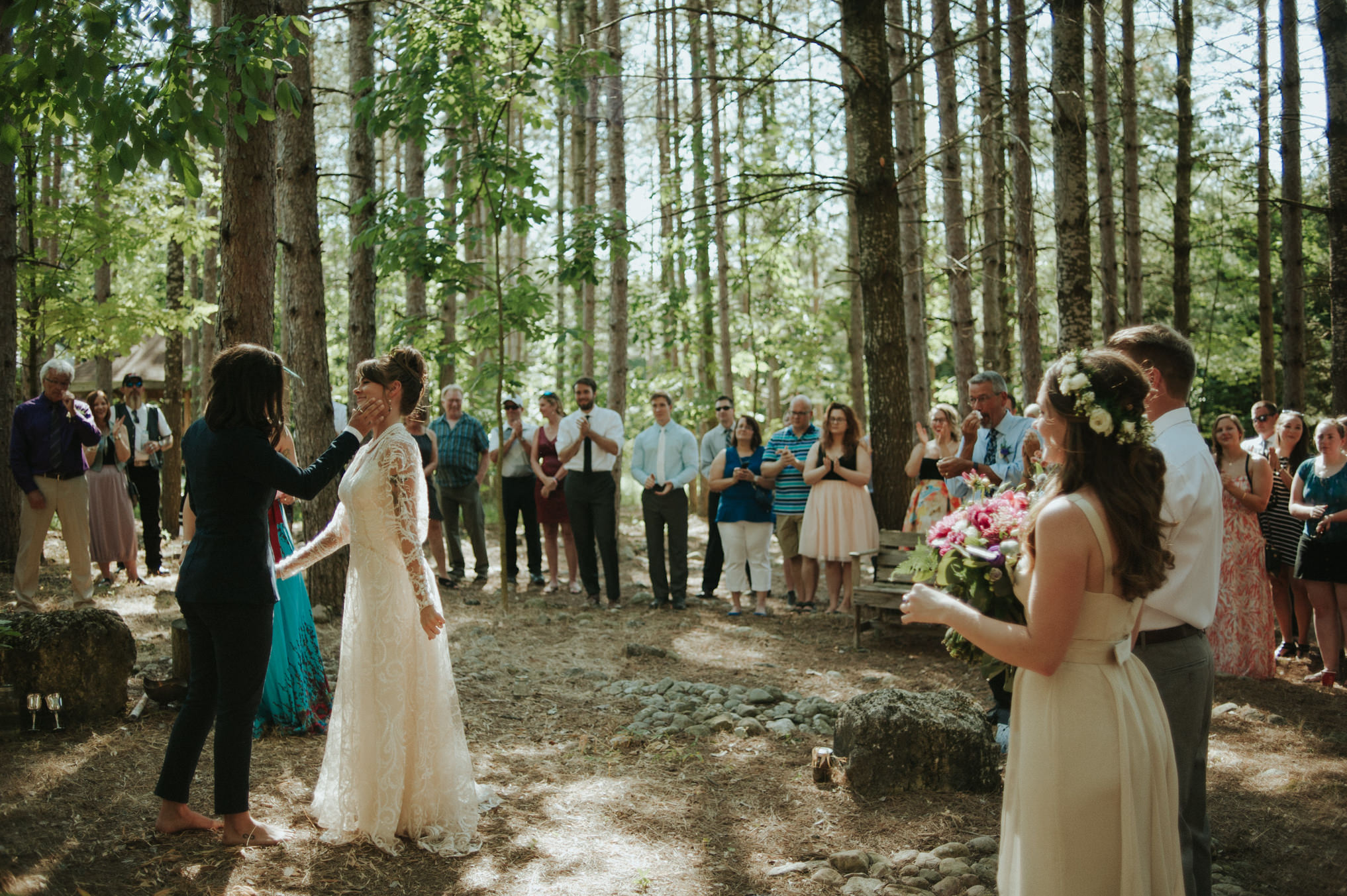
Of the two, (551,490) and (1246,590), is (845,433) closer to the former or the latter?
(551,490)

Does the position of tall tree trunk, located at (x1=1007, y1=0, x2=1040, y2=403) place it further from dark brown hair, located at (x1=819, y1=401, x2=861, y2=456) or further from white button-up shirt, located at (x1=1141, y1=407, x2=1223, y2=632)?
white button-up shirt, located at (x1=1141, y1=407, x2=1223, y2=632)

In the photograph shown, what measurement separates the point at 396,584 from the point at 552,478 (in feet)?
21.3

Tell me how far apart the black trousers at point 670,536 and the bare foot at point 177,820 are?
20.2 ft

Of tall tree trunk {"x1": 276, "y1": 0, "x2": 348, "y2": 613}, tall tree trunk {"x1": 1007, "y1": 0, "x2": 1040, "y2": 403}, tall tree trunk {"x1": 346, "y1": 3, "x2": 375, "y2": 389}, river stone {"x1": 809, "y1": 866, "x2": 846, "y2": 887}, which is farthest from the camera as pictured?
tall tree trunk {"x1": 1007, "y1": 0, "x2": 1040, "y2": 403}

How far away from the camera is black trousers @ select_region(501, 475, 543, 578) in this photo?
35.9 ft

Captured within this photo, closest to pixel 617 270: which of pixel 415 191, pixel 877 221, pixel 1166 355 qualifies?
pixel 415 191

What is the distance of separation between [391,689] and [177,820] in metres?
1.05

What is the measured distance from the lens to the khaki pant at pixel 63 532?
8.22m

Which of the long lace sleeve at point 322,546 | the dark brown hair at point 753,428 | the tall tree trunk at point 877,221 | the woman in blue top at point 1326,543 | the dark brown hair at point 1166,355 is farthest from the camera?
the dark brown hair at point 753,428

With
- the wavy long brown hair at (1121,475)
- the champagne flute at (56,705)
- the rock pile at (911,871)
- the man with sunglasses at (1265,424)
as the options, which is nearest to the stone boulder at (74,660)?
the champagne flute at (56,705)

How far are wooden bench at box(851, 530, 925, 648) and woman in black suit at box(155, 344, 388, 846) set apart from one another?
17.2 ft

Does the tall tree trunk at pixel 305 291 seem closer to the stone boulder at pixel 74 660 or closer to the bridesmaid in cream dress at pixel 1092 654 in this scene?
the stone boulder at pixel 74 660

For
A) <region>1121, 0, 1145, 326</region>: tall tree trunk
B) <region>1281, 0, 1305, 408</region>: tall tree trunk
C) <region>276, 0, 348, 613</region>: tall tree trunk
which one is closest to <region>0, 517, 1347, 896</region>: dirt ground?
<region>276, 0, 348, 613</region>: tall tree trunk

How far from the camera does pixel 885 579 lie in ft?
27.9
